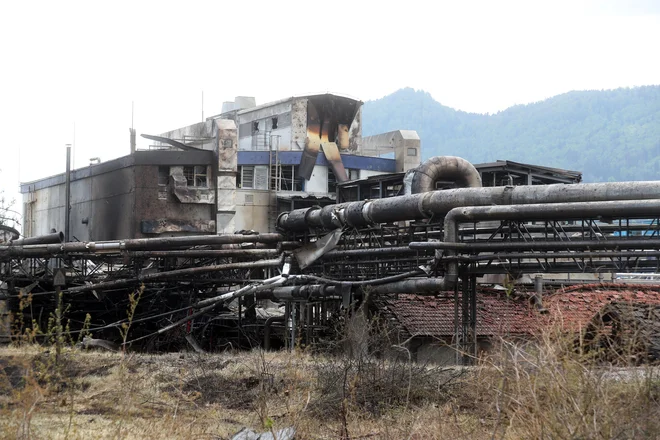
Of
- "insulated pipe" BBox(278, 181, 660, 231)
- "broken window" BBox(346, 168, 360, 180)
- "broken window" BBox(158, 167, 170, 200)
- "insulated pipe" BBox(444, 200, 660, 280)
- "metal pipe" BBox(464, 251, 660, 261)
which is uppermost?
"broken window" BBox(346, 168, 360, 180)

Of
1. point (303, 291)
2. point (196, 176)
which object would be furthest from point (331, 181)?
point (303, 291)

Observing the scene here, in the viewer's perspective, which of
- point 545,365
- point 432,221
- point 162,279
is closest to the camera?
point 545,365

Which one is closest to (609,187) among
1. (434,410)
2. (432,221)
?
(432,221)

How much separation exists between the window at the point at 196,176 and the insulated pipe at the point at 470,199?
1115 inches

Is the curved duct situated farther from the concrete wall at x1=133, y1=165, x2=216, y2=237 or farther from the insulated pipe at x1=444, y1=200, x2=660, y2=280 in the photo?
the concrete wall at x1=133, y1=165, x2=216, y2=237

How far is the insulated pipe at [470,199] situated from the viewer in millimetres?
18188

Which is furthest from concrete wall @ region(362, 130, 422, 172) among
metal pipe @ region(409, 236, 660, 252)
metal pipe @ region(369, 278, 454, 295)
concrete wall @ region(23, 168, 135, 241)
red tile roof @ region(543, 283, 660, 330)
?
metal pipe @ region(409, 236, 660, 252)

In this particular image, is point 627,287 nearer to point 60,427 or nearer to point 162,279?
point 162,279

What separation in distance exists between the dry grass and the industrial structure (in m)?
1.54

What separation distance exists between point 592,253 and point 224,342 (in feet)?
50.2

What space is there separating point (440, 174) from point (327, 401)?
1522cm

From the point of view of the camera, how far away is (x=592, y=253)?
17.5 meters

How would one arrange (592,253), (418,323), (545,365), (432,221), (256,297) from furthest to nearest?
1. (256,297)
2. (418,323)
3. (432,221)
4. (592,253)
5. (545,365)

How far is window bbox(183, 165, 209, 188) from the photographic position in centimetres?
5200
